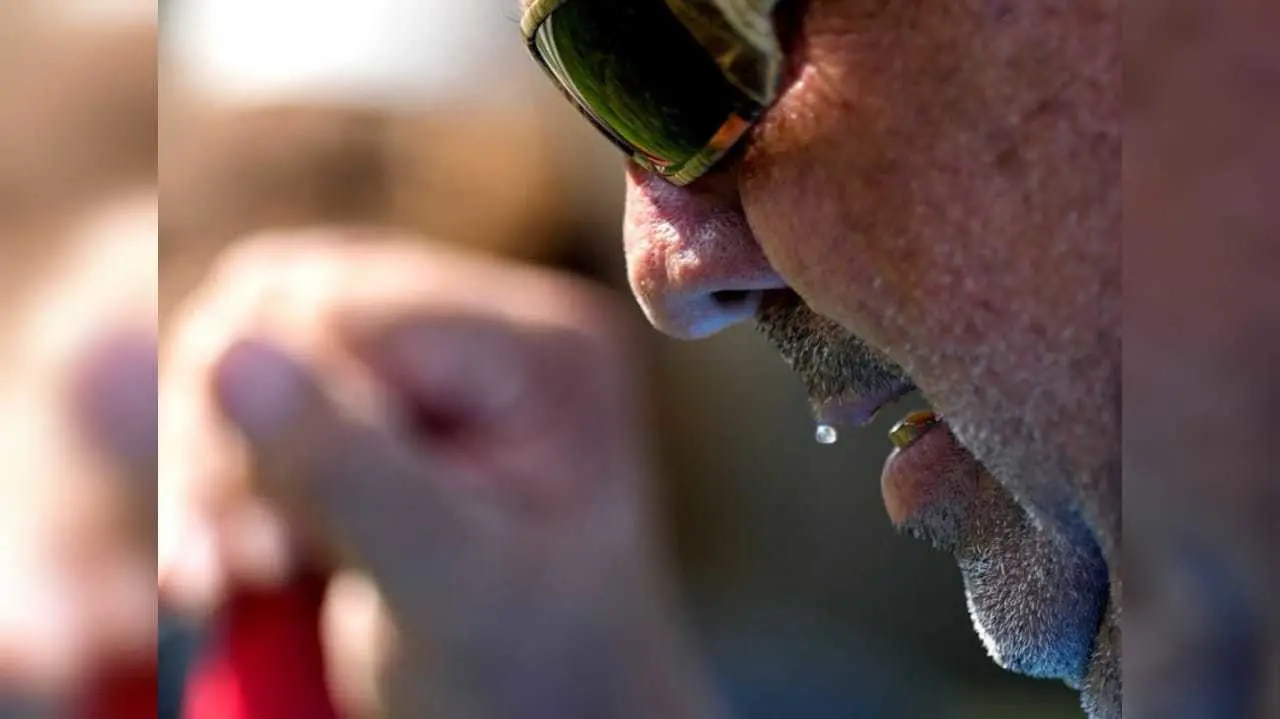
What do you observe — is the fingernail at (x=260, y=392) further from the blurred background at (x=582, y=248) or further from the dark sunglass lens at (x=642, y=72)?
the dark sunglass lens at (x=642, y=72)

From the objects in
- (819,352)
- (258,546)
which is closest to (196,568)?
(258,546)

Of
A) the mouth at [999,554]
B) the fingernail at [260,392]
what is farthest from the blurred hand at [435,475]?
the mouth at [999,554]

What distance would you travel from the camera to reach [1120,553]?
0.22 m

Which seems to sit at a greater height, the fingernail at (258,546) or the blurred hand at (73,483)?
the blurred hand at (73,483)

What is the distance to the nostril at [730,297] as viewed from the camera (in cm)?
33

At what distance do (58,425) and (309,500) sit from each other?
141mm

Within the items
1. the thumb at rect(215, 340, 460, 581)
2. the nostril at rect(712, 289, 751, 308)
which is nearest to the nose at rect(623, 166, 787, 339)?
the nostril at rect(712, 289, 751, 308)

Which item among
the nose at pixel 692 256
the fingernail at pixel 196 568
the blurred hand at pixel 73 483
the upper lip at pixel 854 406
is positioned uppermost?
the blurred hand at pixel 73 483

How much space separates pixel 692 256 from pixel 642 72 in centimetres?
7

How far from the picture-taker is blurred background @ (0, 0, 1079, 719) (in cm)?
36

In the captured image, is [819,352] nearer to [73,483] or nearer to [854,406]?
[854,406]

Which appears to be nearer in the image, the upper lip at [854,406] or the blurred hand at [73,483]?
the blurred hand at [73,483]

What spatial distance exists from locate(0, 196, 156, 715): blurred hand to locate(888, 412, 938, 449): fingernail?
0.81ft

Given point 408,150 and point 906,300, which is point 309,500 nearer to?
point 408,150
